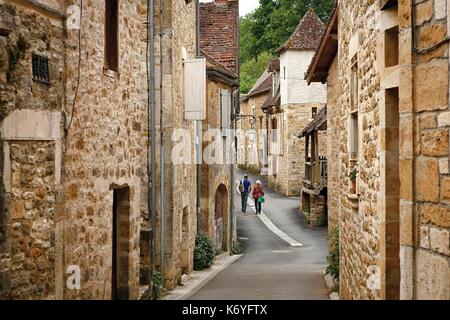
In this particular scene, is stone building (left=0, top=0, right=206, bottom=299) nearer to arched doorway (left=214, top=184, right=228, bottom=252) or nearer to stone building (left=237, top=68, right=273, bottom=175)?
arched doorway (left=214, top=184, right=228, bottom=252)

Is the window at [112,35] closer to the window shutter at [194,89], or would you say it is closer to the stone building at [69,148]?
the stone building at [69,148]

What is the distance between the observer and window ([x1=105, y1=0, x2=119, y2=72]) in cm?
884

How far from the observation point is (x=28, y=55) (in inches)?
240

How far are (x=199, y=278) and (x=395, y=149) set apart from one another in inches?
370

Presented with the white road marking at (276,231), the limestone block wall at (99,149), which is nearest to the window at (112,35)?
the limestone block wall at (99,149)

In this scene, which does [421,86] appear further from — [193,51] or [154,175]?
[193,51]

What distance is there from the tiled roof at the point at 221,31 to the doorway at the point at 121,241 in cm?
1370

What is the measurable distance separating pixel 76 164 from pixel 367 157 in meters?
3.39

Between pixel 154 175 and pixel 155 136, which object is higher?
pixel 155 136

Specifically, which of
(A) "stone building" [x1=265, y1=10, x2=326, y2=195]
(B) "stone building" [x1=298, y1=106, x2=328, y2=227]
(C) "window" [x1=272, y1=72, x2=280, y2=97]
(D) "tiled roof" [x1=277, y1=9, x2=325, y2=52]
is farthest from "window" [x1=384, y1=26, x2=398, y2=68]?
(C) "window" [x1=272, y1=72, x2=280, y2=97]

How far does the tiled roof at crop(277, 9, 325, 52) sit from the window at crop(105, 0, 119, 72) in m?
25.6

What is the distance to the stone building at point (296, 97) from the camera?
34125 mm
